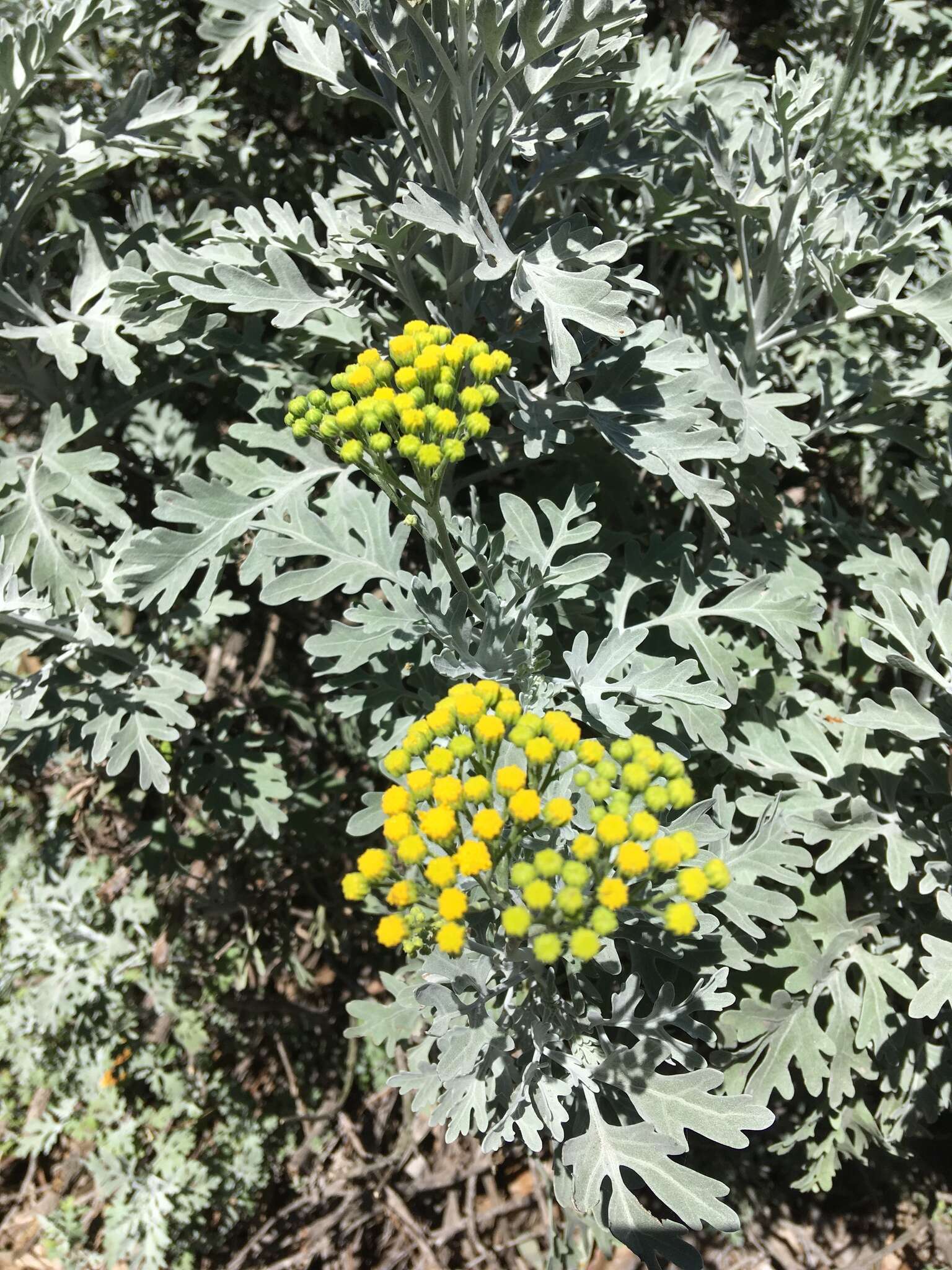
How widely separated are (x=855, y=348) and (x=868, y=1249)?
303 cm

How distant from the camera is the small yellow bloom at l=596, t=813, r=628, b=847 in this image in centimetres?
137

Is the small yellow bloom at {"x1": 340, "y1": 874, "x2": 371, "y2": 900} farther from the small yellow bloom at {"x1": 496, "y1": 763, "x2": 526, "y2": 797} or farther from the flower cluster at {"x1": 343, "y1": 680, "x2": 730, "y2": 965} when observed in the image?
the small yellow bloom at {"x1": 496, "y1": 763, "x2": 526, "y2": 797}

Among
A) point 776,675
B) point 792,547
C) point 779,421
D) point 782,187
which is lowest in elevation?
point 776,675

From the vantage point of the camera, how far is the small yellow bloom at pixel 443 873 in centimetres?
138

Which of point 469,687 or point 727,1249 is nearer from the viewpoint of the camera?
point 469,687

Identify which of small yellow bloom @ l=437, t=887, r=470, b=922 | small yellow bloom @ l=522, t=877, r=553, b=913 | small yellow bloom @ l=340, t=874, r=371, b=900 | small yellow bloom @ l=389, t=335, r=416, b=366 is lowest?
small yellow bloom @ l=340, t=874, r=371, b=900

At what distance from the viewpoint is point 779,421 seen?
216cm

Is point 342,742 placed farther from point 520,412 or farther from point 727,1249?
point 727,1249

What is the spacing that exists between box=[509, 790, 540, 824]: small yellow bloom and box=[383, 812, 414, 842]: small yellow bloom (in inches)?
7.0

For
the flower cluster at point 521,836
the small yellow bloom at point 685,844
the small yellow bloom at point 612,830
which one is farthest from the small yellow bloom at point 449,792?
the small yellow bloom at point 685,844

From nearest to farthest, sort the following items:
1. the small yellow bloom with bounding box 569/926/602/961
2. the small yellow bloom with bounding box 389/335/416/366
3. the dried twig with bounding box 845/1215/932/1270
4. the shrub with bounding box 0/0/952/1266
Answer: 1. the small yellow bloom with bounding box 569/926/602/961
2. the small yellow bloom with bounding box 389/335/416/366
3. the shrub with bounding box 0/0/952/1266
4. the dried twig with bounding box 845/1215/932/1270

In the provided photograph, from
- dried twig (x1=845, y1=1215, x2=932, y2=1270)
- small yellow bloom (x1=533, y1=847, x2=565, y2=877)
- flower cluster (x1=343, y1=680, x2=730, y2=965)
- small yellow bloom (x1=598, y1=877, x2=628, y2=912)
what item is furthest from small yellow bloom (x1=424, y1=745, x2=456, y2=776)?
dried twig (x1=845, y1=1215, x2=932, y2=1270)

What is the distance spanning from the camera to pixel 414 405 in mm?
1622

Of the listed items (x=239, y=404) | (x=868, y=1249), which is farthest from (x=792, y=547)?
(x=868, y=1249)
